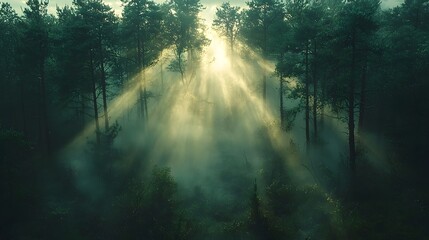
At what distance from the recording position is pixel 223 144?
32312mm

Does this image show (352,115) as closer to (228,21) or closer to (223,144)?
(223,144)

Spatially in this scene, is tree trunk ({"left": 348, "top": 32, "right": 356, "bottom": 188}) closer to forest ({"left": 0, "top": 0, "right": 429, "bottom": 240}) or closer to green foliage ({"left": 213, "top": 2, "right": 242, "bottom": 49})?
forest ({"left": 0, "top": 0, "right": 429, "bottom": 240})

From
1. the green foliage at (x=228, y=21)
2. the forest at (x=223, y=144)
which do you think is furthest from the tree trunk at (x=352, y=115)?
the green foliage at (x=228, y=21)

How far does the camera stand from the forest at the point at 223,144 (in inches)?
701

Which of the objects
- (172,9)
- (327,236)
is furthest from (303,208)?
(172,9)

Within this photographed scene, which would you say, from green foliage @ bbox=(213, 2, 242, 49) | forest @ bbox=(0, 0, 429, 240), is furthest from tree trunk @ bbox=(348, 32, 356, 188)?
green foliage @ bbox=(213, 2, 242, 49)

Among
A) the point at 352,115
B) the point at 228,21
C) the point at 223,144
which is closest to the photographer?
the point at 352,115

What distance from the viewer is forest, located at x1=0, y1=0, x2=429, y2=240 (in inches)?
701

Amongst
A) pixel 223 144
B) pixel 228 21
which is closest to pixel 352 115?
pixel 223 144

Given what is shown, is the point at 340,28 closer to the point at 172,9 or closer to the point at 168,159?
the point at 168,159

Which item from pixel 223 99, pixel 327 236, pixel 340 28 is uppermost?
pixel 340 28

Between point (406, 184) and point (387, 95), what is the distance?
884 cm

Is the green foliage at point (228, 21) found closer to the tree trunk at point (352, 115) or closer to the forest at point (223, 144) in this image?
the forest at point (223, 144)

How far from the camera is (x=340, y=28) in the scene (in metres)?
20.5
